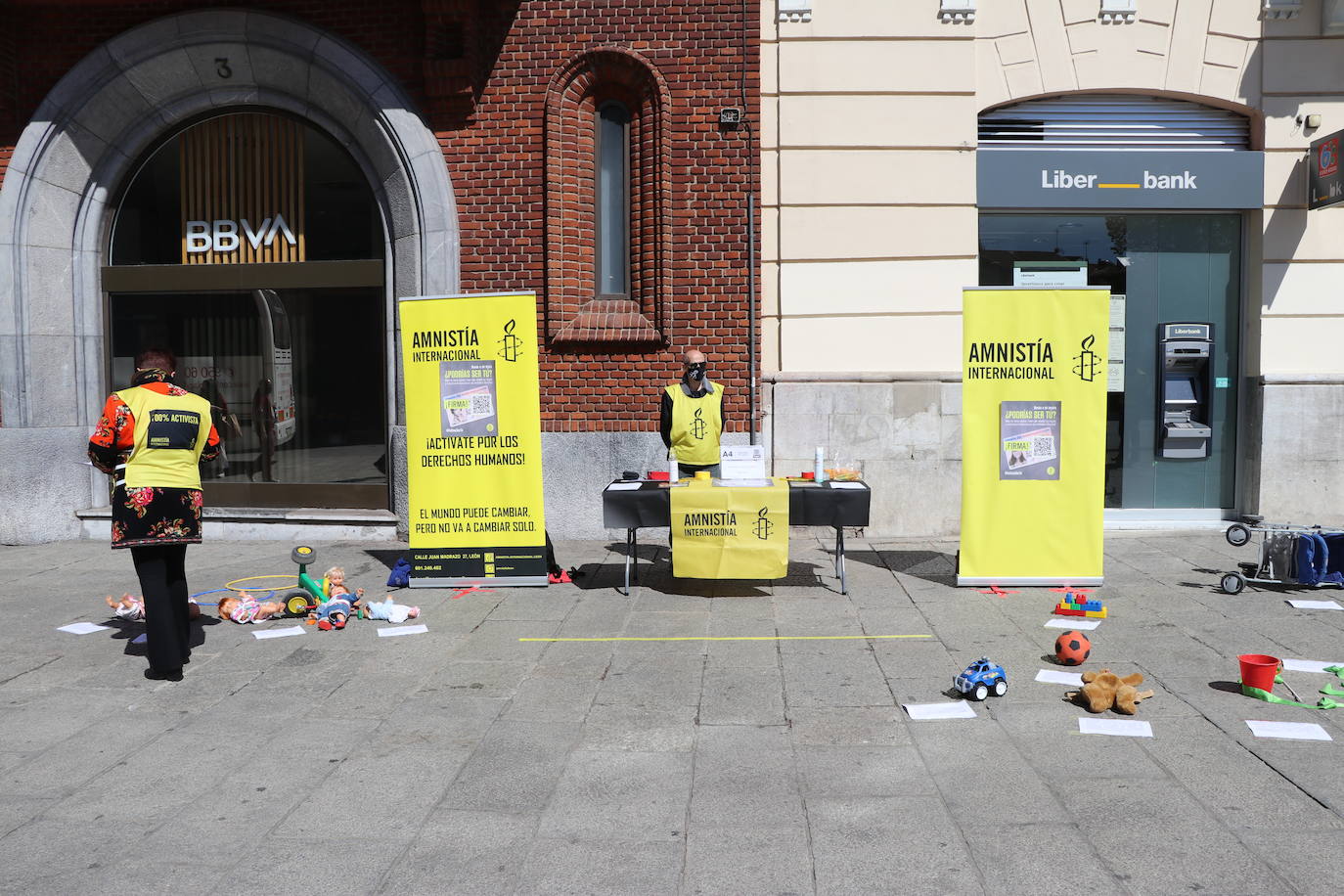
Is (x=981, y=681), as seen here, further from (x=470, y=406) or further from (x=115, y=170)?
(x=115, y=170)

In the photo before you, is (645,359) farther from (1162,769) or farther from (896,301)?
(1162,769)

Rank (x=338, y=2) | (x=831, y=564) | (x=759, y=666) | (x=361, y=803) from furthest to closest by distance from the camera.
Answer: (x=338, y=2)
(x=831, y=564)
(x=759, y=666)
(x=361, y=803)

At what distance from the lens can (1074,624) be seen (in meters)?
7.70

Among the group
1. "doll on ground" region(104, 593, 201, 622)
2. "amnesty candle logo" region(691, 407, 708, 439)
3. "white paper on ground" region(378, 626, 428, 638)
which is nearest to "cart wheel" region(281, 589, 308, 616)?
"doll on ground" region(104, 593, 201, 622)

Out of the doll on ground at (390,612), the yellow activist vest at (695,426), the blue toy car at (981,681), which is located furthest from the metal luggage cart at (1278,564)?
the doll on ground at (390,612)

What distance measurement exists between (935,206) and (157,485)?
805cm

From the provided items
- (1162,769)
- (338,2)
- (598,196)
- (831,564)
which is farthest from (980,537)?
(338,2)

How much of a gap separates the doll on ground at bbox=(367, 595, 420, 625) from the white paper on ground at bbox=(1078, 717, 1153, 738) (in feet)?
15.6

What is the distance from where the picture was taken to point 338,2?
11.4 metres

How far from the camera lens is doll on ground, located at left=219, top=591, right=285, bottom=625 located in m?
7.96

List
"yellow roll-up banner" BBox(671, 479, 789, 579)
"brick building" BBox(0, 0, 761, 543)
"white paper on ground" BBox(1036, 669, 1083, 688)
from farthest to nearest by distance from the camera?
"brick building" BBox(0, 0, 761, 543) → "yellow roll-up banner" BBox(671, 479, 789, 579) → "white paper on ground" BBox(1036, 669, 1083, 688)

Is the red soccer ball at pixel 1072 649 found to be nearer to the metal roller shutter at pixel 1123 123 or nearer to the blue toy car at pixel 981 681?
the blue toy car at pixel 981 681

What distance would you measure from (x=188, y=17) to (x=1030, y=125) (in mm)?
9064

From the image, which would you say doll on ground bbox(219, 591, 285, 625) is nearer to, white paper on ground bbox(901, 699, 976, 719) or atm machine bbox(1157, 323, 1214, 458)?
white paper on ground bbox(901, 699, 976, 719)
